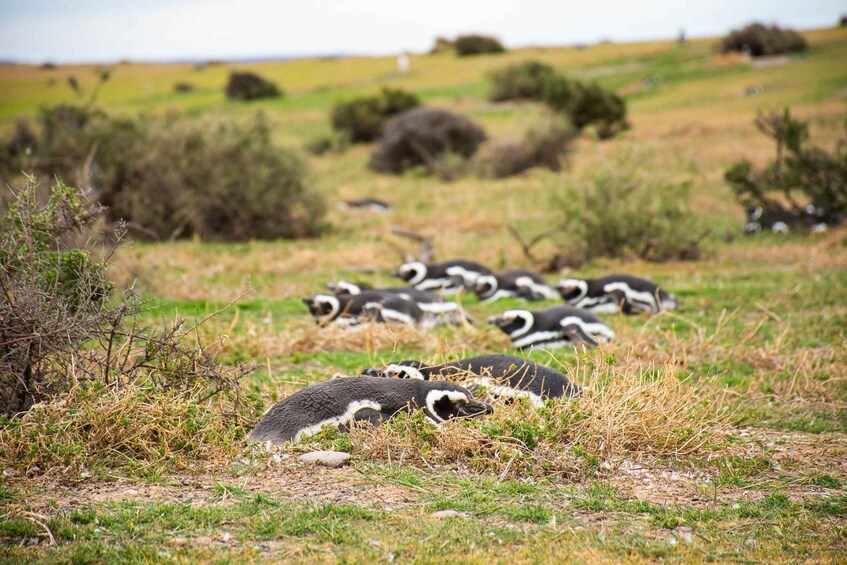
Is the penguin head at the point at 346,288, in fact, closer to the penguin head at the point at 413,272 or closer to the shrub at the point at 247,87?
the penguin head at the point at 413,272

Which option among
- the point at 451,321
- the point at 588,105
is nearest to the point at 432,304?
the point at 451,321

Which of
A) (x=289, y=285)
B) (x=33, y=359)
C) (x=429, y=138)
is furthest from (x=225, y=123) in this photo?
(x=33, y=359)

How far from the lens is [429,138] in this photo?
33094 mm

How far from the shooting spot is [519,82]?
163ft

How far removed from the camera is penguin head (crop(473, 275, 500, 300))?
45.5 ft

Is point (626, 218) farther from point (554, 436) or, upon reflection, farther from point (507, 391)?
point (554, 436)

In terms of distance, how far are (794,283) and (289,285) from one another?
27.5 feet

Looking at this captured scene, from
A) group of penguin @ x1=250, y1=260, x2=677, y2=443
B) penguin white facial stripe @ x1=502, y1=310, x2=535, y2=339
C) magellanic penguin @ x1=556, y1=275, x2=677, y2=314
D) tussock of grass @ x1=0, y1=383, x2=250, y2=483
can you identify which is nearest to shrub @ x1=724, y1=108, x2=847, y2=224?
group of penguin @ x1=250, y1=260, x2=677, y2=443

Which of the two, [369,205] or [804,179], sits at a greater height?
[804,179]

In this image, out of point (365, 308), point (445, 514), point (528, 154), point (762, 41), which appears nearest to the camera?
point (445, 514)

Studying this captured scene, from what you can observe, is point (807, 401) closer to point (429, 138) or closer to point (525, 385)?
point (525, 385)

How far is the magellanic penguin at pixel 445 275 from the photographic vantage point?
1435cm

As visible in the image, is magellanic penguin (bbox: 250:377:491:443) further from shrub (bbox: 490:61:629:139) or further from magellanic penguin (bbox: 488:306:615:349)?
shrub (bbox: 490:61:629:139)

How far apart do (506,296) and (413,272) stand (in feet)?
6.30
